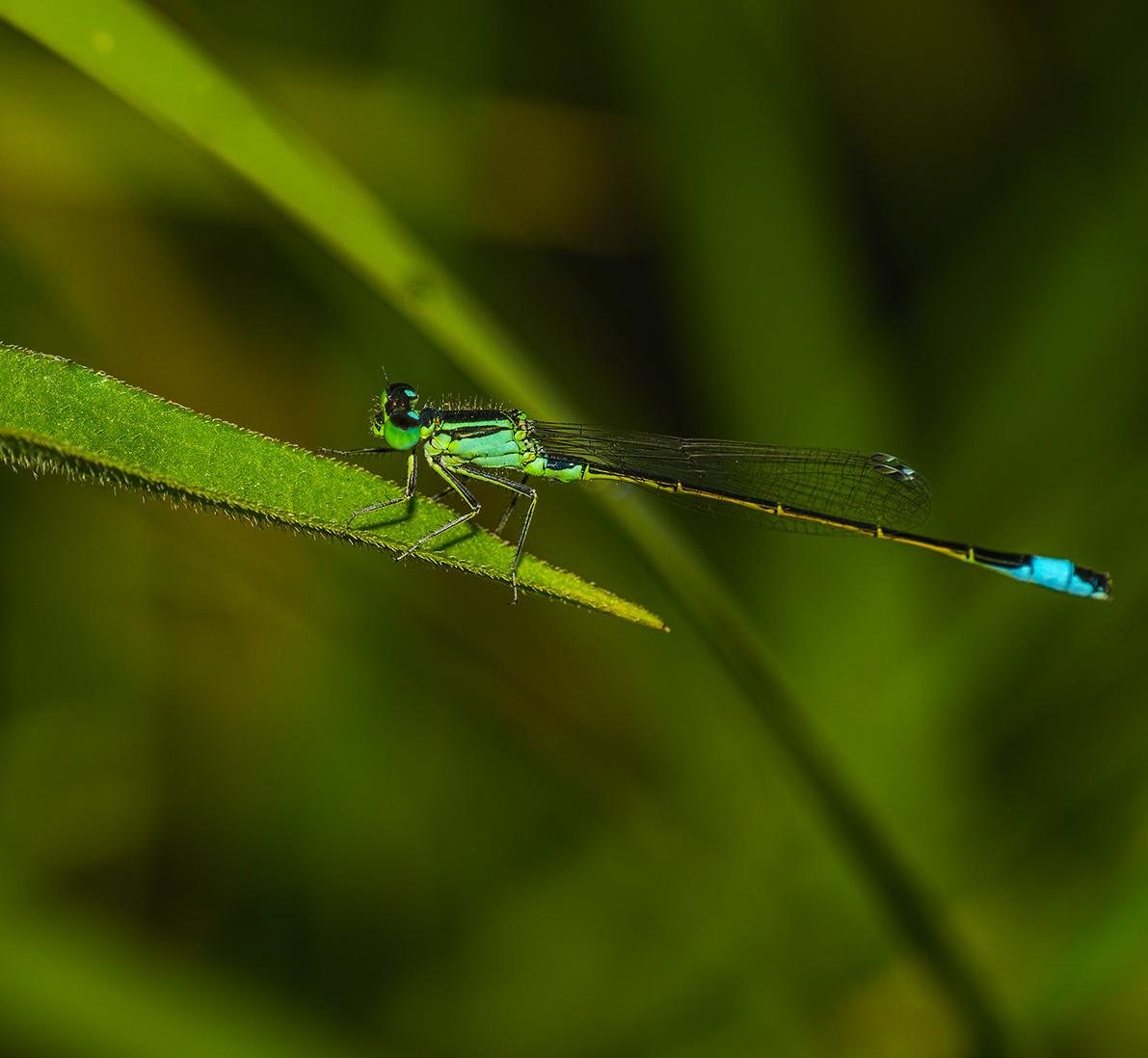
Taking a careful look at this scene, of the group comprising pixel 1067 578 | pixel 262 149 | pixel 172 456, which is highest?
pixel 1067 578

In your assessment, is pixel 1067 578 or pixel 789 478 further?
pixel 789 478

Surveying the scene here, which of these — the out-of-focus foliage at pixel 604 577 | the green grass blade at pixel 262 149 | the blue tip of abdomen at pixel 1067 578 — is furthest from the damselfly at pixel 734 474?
the green grass blade at pixel 262 149

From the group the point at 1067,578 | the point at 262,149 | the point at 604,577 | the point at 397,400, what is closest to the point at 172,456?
the point at 262,149

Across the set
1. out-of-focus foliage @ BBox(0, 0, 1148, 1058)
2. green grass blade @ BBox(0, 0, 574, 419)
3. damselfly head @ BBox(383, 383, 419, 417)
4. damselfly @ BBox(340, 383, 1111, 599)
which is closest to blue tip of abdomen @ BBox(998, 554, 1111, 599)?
damselfly @ BBox(340, 383, 1111, 599)

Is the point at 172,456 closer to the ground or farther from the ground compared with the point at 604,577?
closer to the ground

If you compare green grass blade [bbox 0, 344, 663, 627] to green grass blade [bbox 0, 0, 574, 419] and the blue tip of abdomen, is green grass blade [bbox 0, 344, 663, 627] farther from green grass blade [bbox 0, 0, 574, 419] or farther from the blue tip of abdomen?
the blue tip of abdomen

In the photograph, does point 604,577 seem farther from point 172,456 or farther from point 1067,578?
point 172,456

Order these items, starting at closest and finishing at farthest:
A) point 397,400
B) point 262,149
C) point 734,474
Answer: point 262,149
point 397,400
point 734,474

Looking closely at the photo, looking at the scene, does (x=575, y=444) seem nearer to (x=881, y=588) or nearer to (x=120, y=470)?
(x=881, y=588)
